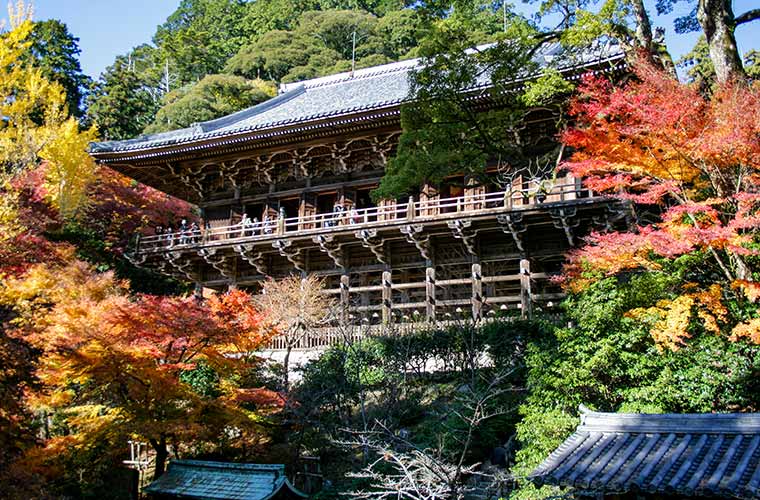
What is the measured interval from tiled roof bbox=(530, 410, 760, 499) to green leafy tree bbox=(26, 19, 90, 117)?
3583 centimetres

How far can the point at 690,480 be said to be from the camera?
6.66 m

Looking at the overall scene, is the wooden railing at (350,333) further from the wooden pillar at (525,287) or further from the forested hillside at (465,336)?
the wooden pillar at (525,287)

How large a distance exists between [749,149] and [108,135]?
110 feet

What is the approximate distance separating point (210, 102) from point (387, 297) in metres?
28.0

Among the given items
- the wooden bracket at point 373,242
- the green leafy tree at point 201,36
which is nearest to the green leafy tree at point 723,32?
the wooden bracket at point 373,242

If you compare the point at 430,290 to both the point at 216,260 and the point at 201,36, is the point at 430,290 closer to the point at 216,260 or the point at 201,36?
the point at 216,260

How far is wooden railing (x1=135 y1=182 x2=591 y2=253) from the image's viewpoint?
16344 millimetres

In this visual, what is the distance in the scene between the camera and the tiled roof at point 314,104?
59.3ft

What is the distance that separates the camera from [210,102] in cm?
4125

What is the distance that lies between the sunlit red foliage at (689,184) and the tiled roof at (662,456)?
2261 mm

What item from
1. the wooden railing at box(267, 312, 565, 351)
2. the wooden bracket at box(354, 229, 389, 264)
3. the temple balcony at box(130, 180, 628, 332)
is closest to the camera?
the wooden railing at box(267, 312, 565, 351)

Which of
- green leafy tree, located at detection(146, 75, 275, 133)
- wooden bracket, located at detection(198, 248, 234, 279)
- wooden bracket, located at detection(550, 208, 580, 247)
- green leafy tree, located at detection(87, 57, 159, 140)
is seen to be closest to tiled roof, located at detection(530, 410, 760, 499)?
wooden bracket, located at detection(550, 208, 580, 247)

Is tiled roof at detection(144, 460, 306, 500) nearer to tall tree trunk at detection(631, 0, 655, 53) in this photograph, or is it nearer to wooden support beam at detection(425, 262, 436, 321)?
wooden support beam at detection(425, 262, 436, 321)

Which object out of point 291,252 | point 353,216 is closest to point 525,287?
point 353,216
